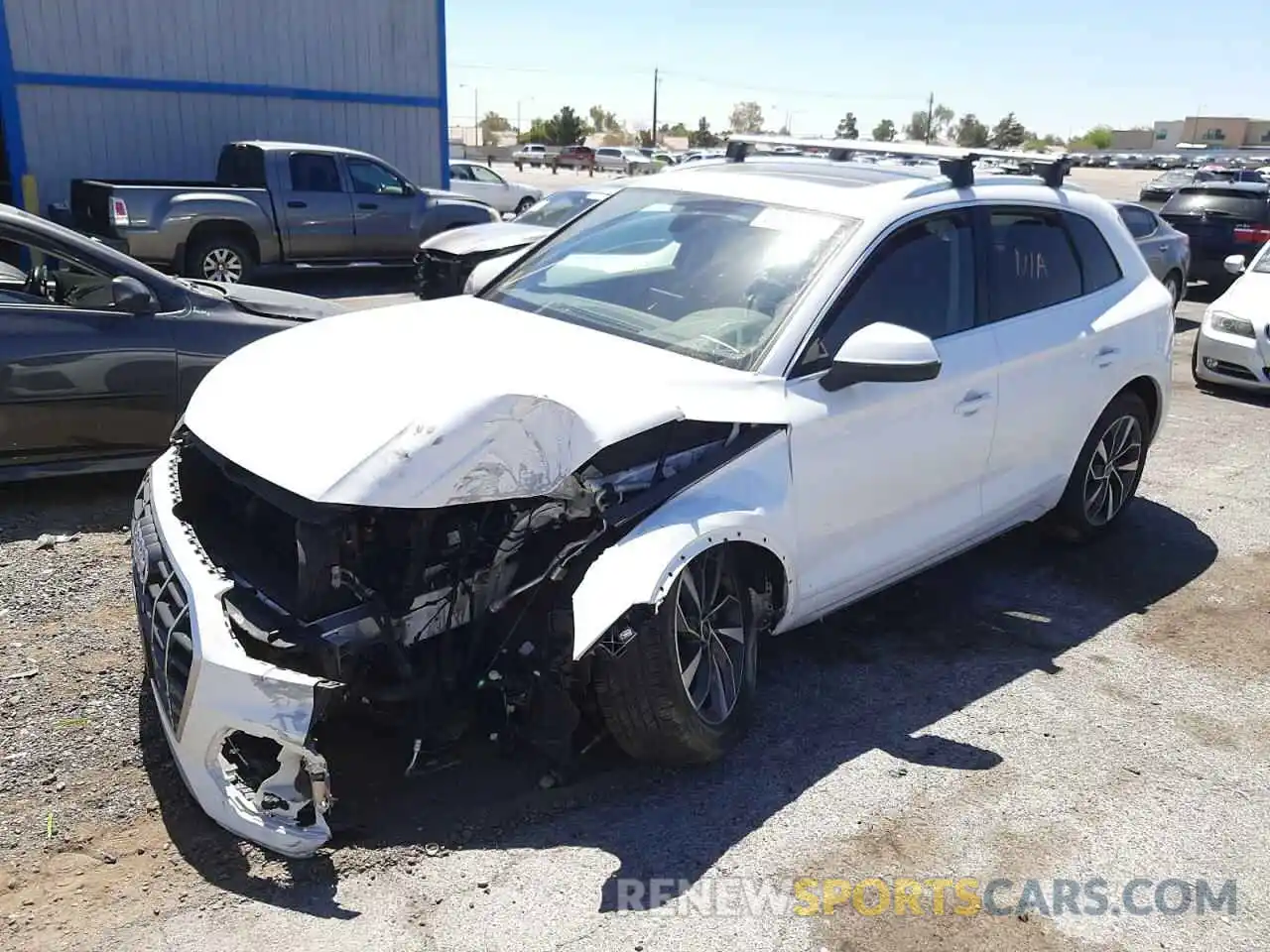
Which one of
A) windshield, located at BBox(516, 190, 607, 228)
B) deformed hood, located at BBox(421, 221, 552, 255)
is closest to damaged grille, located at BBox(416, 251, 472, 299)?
deformed hood, located at BBox(421, 221, 552, 255)

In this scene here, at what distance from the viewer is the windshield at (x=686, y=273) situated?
13.0 feet

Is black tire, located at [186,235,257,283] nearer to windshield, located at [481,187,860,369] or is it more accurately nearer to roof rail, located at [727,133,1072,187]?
roof rail, located at [727,133,1072,187]

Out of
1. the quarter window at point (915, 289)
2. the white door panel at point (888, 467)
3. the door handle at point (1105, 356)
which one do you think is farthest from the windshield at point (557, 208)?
the white door panel at point (888, 467)

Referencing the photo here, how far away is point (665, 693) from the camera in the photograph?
10.8 feet

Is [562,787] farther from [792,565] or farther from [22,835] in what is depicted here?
[22,835]

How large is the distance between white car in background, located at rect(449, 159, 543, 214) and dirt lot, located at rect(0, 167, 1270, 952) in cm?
1918

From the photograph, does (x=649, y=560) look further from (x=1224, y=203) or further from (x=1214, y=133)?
(x=1214, y=133)

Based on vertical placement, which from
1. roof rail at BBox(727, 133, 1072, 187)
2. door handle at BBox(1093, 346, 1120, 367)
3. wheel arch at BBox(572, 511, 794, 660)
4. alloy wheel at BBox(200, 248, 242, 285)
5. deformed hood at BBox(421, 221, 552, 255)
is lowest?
alloy wheel at BBox(200, 248, 242, 285)

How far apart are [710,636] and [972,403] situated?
1595 mm

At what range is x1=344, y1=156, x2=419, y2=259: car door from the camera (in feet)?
46.8

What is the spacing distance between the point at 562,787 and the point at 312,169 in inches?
477

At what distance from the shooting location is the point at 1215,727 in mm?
4062

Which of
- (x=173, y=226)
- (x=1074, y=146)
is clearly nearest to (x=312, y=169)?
(x=173, y=226)

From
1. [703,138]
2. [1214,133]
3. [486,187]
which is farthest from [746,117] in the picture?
[486,187]
